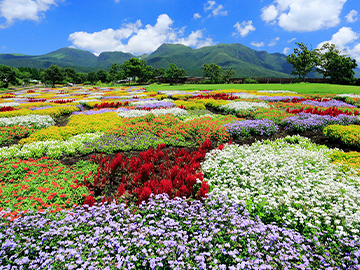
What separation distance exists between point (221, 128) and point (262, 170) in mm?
4232

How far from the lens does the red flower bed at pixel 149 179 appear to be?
4293mm

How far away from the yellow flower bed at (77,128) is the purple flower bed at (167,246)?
20.0ft

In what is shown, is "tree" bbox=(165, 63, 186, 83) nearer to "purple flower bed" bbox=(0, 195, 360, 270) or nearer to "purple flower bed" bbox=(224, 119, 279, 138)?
"purple flower bed" bbox=(224, 119, 279, 138)

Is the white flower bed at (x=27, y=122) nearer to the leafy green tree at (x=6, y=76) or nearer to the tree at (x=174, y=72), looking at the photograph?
the tree at (x=174, y=72)

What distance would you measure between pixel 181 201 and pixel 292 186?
284 centimetres

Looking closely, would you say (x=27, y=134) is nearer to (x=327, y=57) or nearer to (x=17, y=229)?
(x=17, y=229)

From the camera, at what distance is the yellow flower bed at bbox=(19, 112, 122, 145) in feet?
28.1

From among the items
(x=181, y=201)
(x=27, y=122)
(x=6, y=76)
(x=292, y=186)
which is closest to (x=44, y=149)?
(x=27, y=122)

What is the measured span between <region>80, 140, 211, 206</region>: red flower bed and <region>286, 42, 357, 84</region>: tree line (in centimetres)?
6398

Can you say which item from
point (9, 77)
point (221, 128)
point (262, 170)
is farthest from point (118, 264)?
point (9, 77)

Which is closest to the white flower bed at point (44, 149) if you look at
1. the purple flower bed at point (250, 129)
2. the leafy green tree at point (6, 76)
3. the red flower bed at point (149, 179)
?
the red flower bed at point (149, 179)

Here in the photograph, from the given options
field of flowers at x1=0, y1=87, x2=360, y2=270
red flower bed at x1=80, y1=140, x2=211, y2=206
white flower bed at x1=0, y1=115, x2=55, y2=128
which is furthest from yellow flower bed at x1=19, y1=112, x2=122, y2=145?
red flower bed at x1=80, y1=140, x2=211, y2=206

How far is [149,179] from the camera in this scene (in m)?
5.51

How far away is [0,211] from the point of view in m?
3.50
